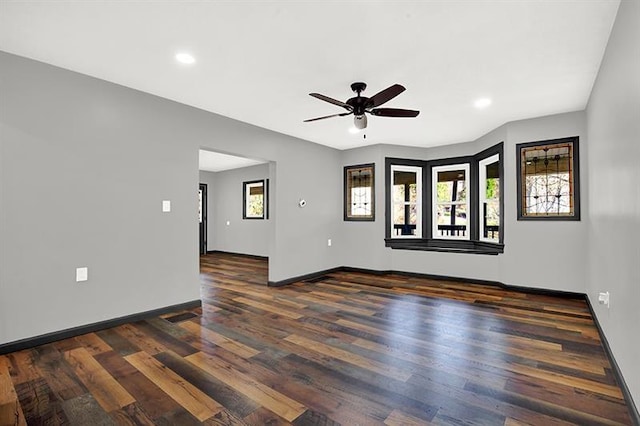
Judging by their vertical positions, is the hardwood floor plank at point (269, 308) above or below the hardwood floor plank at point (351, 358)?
above

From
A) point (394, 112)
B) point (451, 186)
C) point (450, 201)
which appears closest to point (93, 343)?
point (394, 112)

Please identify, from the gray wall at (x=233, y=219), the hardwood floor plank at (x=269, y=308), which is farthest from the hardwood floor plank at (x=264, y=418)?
the gray wall at (x=233, y=219)


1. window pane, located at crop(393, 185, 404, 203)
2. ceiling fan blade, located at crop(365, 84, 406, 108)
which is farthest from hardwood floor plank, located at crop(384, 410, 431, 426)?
window pane, located at crop(393, 185, 404, 203)

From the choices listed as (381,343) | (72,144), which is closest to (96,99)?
(72,144)

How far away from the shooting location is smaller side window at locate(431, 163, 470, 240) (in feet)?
20.8

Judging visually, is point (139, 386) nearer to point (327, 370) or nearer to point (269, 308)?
point (327, 370)

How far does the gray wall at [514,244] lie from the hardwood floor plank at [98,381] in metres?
4.77

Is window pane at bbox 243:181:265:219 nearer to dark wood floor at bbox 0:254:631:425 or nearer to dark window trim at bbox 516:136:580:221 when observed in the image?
dark wood floor at bbox 0:254:631:425

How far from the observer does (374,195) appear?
21.4 feet

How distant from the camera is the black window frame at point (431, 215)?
5.84 m

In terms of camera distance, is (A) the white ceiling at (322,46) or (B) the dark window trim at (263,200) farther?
(B) the dark window trim at (263,200)

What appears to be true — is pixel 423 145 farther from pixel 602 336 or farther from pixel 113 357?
pixel 113 357

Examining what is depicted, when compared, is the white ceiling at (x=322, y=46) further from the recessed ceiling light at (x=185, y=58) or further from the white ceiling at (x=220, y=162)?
the white ceiling at (x=220, y=162)

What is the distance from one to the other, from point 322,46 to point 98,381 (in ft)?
9.78
